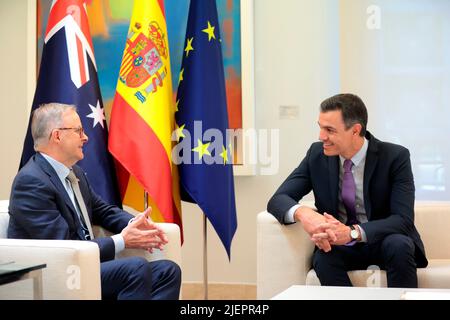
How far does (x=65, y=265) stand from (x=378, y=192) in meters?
1.51

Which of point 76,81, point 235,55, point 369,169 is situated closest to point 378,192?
point 369,169

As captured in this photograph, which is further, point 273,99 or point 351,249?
point 273,99

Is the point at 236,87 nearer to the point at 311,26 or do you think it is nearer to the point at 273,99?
the point at 273,99

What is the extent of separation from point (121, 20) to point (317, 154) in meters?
1.97

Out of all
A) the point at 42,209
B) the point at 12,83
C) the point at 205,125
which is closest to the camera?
the point at 42,209

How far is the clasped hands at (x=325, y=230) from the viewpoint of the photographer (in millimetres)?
2971

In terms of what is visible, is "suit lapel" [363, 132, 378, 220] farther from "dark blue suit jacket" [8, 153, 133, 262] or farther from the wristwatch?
"dark blue suit jacket" [8, 153, 133, 262]

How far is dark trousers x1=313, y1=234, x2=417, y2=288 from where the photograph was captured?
295cm

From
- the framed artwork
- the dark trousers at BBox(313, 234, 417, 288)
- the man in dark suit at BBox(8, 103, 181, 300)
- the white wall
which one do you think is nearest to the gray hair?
the man in dark suit at BBox(8, 103, 181, 300)

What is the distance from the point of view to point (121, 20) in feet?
15.3

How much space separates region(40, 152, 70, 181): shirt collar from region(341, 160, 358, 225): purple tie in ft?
4.27

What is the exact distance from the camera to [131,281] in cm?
283

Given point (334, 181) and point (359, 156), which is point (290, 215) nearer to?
point (334, 181)
